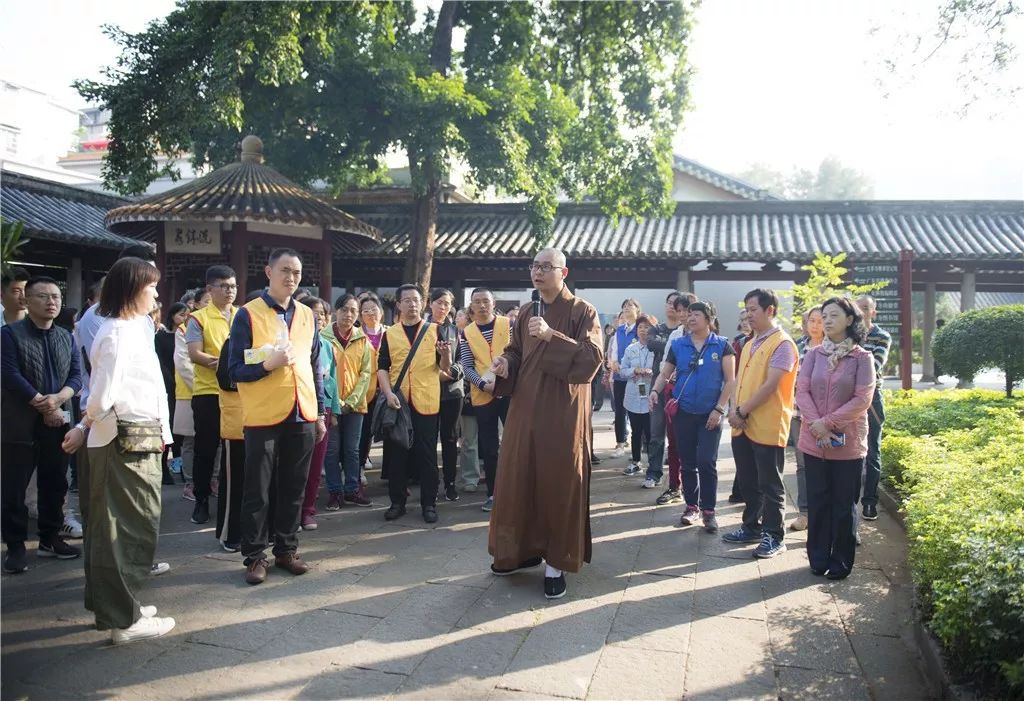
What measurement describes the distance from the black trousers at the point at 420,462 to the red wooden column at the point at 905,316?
9376 millimetres

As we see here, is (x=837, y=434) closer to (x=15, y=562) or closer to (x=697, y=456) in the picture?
(x=697, y=456)

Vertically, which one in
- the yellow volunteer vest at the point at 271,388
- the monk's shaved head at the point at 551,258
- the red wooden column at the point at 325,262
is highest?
the red wooden column at the point at 325,262

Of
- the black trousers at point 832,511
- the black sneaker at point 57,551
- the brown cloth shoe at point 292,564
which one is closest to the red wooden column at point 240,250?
the black sneaker at point 57,551

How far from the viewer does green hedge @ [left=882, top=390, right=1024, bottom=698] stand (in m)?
3.08

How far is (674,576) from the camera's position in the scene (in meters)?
4.94

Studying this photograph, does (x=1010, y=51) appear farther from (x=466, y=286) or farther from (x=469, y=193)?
(x=469, y=193)

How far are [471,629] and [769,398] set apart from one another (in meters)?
2.68

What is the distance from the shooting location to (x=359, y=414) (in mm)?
6594

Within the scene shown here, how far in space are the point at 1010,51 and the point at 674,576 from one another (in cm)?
520

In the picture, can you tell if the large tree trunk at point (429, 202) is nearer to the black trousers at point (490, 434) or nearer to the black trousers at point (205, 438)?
the black trousers at point (490, 434)

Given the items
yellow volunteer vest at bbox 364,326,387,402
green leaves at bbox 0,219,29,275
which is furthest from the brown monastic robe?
green leaves at bbox 0,219,29,275

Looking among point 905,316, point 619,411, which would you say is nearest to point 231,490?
point 619,411

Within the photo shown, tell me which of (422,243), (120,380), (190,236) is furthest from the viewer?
(422,243)

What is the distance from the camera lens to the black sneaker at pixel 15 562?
15.6 feet
